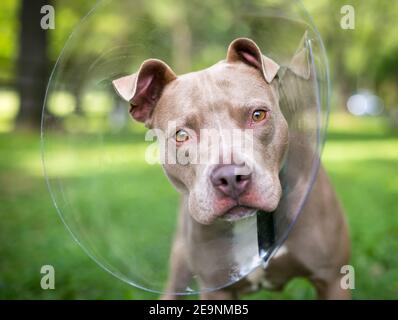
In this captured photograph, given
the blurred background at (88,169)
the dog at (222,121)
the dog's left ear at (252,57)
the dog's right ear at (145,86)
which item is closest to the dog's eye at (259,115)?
the dog at (222,121)

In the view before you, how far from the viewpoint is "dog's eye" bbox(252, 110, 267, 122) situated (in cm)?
222

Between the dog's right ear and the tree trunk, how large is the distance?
10.0 meters

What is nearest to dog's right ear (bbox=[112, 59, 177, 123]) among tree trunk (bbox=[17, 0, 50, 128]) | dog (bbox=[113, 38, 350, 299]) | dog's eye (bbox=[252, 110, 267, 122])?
dog (bbox=[113, 38, 350, 299])

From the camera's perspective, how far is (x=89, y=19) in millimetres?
2666

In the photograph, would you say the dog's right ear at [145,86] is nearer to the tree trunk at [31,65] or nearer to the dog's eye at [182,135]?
the dog's eye at [182,135]

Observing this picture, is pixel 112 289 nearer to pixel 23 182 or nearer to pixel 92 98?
pixel 92 98

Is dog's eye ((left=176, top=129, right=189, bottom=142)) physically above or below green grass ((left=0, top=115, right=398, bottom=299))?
above

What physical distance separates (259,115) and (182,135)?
31cm

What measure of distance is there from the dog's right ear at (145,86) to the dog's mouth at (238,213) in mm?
595

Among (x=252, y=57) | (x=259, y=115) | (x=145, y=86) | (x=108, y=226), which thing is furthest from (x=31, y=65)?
(x=259, y=115)

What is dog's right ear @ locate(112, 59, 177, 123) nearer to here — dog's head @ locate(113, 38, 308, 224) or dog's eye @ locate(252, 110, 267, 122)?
dog's head @ locate(113, 38, 308, 224)

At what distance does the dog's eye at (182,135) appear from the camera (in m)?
2.22

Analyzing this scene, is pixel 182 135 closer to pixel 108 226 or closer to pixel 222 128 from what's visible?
pixel 222 128

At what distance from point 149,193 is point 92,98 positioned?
2652 mm
